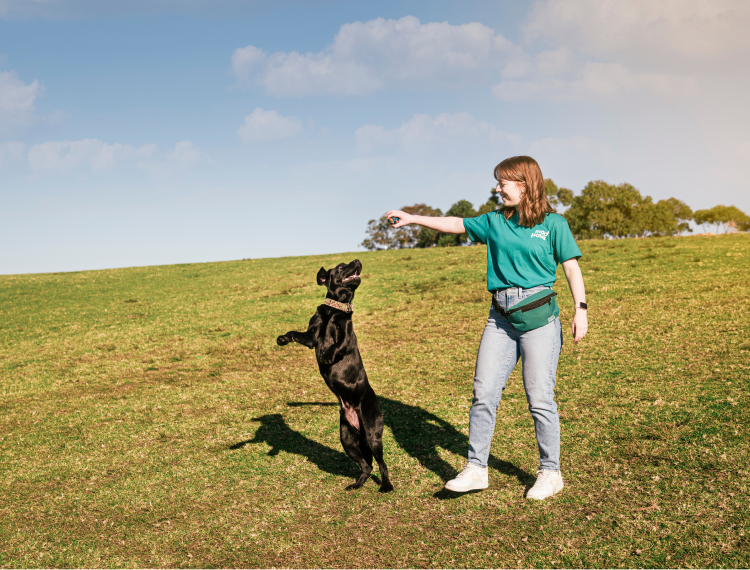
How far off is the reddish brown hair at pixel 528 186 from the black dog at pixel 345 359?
72.5 inches

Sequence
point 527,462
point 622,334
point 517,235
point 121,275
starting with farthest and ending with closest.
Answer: point 121,275 → point 622,334 → point 527,462 → point 517,235

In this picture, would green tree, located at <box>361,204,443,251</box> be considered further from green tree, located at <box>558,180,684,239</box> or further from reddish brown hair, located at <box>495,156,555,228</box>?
reddish brown hair, located at <box>495,156,555,228</box>

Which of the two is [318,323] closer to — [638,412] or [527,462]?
[527,462]

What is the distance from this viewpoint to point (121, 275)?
32.9 m

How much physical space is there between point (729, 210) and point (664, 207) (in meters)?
18.0

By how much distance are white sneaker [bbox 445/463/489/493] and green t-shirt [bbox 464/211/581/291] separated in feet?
6.31

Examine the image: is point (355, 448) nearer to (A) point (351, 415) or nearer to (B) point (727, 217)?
(A) point (351, 415)

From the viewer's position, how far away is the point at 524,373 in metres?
4.97

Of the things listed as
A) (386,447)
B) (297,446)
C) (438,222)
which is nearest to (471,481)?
(386,447)

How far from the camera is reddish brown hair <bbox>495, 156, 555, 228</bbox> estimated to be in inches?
188

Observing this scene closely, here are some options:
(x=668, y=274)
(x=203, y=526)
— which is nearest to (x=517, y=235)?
(x=203, y=526)

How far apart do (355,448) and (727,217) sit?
9721 cm

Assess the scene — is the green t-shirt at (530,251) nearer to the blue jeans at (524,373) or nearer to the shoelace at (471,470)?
the blue jeans at (524,373)

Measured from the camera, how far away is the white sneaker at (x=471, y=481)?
5141 mm
